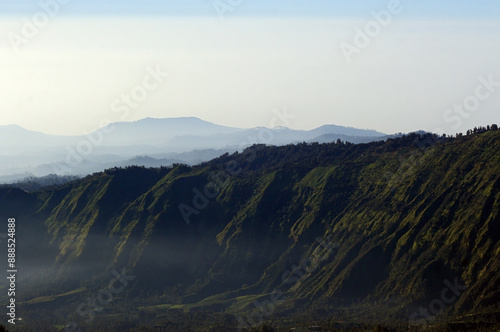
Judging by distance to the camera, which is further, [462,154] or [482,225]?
[462,154]

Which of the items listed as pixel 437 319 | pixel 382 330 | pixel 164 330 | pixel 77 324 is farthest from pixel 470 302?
pixel 77 324

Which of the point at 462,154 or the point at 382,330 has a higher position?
the point at 462,154

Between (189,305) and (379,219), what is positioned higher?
(379,219)

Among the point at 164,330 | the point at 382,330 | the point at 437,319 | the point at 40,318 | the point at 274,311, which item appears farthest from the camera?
the point at 40,318

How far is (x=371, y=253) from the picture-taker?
185125mm

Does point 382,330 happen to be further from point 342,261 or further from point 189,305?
point 189,305

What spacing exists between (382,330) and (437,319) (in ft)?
80.3

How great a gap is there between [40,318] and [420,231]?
100 meters

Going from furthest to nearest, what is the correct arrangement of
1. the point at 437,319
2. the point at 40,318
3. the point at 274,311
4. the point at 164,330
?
the point at 40,318 < the point at 274,311 < the point at 164,330 < the point at 437,319

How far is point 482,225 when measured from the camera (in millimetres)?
169750

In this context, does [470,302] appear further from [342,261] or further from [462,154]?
[462,154]

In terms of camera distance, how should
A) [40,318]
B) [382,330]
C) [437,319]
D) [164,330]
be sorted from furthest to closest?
[40,318] < [164,330] < [437,319] < [382,330]

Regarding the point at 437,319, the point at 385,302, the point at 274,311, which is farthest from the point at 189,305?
the point at 437,319

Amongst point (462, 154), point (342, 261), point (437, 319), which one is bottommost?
point (437, 319)
